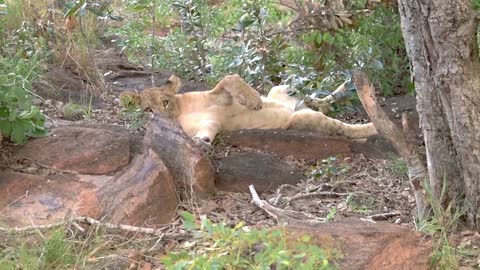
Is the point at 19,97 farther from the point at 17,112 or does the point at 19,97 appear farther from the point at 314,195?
the point at 314,195

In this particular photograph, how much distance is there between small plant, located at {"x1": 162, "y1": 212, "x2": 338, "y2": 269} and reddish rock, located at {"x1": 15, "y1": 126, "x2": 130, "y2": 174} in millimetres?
1357

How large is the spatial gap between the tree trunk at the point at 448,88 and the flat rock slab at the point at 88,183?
1.34 m

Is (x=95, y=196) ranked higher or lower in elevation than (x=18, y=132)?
lower

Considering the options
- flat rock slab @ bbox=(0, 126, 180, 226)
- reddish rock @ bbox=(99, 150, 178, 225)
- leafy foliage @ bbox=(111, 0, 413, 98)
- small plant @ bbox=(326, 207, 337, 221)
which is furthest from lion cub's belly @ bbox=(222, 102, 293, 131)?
small plant @ bbox=(326, 207, 337, 221)

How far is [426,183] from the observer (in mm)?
3705

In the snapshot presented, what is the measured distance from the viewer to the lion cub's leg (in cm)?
511

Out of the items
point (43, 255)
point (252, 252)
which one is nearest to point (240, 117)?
point (43, 255)

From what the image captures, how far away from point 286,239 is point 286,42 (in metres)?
3.35

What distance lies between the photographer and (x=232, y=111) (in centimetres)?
518

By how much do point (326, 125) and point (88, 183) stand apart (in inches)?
72.4

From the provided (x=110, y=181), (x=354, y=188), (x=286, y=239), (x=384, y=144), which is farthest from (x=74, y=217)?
(x=384, y=144)

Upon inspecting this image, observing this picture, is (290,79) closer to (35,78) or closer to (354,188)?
(354,188)

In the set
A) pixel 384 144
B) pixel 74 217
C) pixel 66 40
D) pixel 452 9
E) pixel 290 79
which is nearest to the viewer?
pixel 452 9

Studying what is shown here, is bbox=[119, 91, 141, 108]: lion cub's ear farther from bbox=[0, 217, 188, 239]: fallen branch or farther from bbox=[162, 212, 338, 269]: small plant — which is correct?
bbox=[162, 212, 338, 269]: small plant
